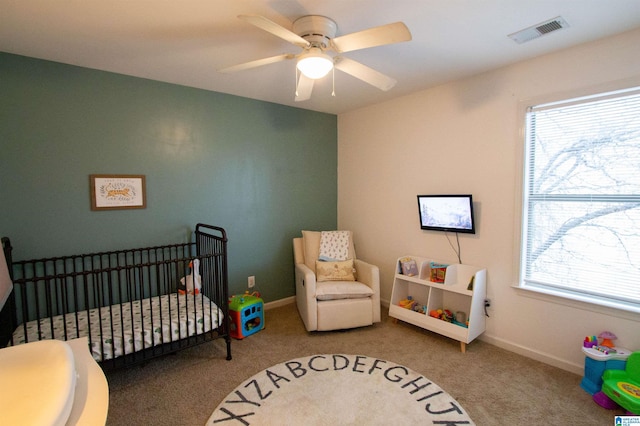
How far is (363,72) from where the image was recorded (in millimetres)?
2051

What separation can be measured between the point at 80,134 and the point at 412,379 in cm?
330

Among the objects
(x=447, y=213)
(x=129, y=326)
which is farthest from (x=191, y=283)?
(x=447, y=213)

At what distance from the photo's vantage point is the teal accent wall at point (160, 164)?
246cm

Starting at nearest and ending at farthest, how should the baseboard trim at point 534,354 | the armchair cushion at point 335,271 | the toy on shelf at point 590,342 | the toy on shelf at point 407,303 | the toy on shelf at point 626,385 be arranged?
the toy on shelf at point 626,385 < the toy on shelf at point 590,342 < the baseboard trim at point 534,354 < the toy on shelf at point 407,303 < the armchair cushion at point 335,271

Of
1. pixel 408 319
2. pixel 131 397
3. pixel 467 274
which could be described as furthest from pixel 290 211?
pixel 131 397

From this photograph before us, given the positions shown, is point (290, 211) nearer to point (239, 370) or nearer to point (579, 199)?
point (239, 370)

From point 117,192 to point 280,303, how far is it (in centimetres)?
214

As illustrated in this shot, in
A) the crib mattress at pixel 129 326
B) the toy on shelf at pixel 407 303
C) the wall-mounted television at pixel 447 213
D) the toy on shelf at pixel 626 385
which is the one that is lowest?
the toy on shelf at pixel 626 385

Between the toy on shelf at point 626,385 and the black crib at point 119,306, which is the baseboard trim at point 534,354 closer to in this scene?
the toy on shelf at point 626,385

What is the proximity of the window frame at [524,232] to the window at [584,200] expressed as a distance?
0.02 m

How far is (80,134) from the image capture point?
2.64 meters

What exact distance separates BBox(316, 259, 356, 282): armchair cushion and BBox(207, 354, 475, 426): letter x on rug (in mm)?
960

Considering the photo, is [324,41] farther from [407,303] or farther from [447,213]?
[407,303]

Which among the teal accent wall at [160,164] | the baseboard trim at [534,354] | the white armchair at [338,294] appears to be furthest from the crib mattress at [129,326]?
the baseboard trim at [534,354]
